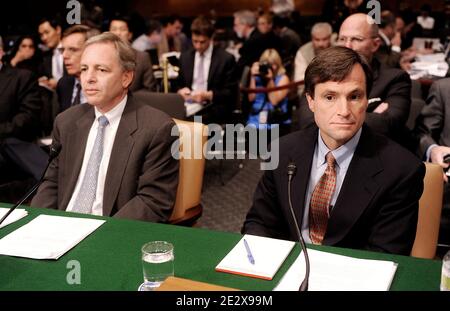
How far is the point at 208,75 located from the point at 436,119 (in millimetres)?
2639

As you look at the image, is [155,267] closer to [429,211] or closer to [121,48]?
[429,211]

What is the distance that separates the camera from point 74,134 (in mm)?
2541

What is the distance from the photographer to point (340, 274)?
1.53m

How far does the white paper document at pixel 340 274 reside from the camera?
57.4 inches

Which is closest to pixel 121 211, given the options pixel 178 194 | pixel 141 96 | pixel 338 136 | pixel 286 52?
pixel 178 194

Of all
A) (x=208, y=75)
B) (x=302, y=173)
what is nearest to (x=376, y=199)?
(x=302, y=173)

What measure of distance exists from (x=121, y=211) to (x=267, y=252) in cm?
89

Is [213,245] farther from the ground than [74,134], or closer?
closer

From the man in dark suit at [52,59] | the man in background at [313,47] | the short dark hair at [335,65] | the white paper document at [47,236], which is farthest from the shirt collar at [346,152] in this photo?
the man in background at [313,47]

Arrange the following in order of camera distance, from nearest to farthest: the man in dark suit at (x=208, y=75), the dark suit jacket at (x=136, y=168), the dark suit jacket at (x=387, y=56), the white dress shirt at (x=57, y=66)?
the dark suit jacket at (x=136, y=168) < the dark suit jacket at (x=387, y=56) < the man in dark suit at (x=208, y=75) < the white dress shirt at (x=57, y=66)

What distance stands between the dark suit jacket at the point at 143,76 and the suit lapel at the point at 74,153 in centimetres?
222

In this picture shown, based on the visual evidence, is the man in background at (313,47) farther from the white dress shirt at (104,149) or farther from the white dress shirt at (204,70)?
the white dress shirt at (104,149)
